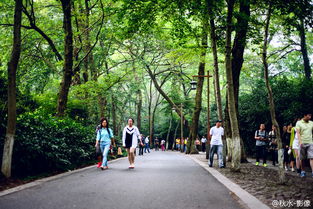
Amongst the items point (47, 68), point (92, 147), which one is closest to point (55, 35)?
point (47, 68)

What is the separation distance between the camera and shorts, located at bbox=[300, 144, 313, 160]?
7.96 m

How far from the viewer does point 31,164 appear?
7.44m

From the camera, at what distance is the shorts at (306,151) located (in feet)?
26.1

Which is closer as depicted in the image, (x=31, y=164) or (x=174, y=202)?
(x=174, y=202)

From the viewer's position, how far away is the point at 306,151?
8156 mm

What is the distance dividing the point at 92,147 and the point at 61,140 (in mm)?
4643

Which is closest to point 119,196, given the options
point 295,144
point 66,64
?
point 295,144

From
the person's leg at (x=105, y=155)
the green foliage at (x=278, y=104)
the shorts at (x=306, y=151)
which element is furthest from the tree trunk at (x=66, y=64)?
the green foliage at (x=278, y=104)

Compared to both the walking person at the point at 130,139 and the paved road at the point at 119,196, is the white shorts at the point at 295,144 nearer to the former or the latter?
the paved road at the point at 119,196

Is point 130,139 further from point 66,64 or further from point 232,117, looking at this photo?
point 66,64

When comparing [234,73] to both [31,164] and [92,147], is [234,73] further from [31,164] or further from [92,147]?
[31,164]

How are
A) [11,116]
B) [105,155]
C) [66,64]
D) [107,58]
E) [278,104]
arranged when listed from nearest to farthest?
[11,116] → [105,155] → [66,64] → [278,104] → [107,58]

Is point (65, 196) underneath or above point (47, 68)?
underneath

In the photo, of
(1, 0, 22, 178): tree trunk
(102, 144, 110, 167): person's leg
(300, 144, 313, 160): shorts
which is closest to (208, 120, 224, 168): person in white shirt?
(300, 144, 313, 160): shorts
